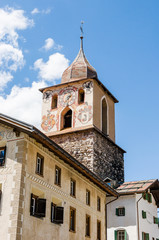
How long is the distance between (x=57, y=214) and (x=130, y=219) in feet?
35.5

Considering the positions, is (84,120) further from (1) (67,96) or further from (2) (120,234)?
(2) (120,234)

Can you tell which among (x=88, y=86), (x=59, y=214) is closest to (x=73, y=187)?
(x=59, y=214)

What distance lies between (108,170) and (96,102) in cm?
672

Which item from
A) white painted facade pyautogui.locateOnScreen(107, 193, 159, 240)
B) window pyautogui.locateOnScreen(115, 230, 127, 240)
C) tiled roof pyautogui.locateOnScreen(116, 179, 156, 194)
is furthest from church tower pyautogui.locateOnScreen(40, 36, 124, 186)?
window pyautogui.locateOnScreen(115, 230, 127, 240)

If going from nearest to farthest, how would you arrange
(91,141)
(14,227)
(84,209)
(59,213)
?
(14,227)
(59,213)
(84,209)
(91,141)

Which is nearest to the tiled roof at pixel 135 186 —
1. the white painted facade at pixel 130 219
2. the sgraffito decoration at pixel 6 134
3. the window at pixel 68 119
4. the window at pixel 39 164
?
the white painted facade at pixel 130 219

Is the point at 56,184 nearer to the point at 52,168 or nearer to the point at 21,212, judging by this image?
the point at 52,168

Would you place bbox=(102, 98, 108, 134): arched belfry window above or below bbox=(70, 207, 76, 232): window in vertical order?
above

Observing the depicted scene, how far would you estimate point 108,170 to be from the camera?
34.9m

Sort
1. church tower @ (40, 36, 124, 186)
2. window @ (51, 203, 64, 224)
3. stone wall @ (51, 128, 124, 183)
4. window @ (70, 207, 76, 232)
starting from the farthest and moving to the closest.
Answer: church tower @ (40, 36, 124, 186), stone wall @ (51, 128, 124, 183), window @ (70, 207, 76, 232), window @ (51, 203, 64, 224)

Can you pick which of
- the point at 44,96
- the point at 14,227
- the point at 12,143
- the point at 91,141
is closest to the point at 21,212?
the point at 14,227

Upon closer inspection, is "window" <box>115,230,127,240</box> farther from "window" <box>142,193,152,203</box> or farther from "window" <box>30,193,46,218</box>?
"window" <box>30,193,46,218</box>

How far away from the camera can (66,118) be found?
37625 mm

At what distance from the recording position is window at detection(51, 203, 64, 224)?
1933 cm
